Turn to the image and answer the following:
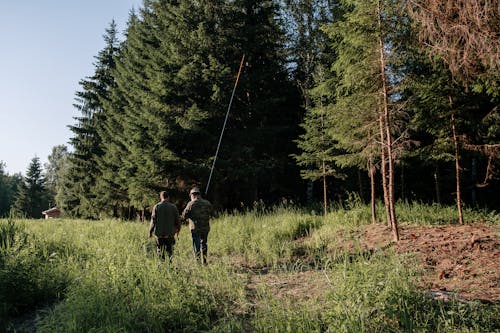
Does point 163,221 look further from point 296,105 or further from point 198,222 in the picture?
point 296,105

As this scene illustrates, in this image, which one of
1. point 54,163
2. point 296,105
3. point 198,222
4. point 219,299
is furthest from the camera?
point 54,163

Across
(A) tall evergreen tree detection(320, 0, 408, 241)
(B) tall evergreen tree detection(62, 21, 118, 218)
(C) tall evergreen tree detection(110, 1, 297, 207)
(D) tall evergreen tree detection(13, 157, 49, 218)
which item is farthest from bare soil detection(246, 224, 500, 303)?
(D) tall evergreen tree detection(13, 157, 49, 218)

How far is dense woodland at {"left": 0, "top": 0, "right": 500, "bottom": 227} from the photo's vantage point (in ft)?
28.0

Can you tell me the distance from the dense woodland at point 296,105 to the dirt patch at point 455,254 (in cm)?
102

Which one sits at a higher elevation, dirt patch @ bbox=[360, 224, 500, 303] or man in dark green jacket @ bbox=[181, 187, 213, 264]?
man in dark green jacket @ bbox=[181, 187, 213, 264]

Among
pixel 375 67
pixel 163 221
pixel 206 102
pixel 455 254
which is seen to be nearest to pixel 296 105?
pixel 206 102

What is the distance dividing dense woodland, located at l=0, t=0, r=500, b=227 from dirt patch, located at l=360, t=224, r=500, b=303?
1.02m

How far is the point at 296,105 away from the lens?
23688 millimetres

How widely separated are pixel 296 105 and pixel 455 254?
58.7ft

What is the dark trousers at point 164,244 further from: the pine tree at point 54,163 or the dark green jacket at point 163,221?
the pine tree at point 54,163

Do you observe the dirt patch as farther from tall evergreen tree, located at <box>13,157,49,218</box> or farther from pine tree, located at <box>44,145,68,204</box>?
pine tree, located at <box>44,145,68,204</box>

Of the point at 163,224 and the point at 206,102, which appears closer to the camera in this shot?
the point at 163,224

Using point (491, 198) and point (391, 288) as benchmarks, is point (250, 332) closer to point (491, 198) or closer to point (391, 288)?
point (391, 288)

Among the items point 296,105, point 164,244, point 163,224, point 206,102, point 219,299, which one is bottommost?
point 219,299
